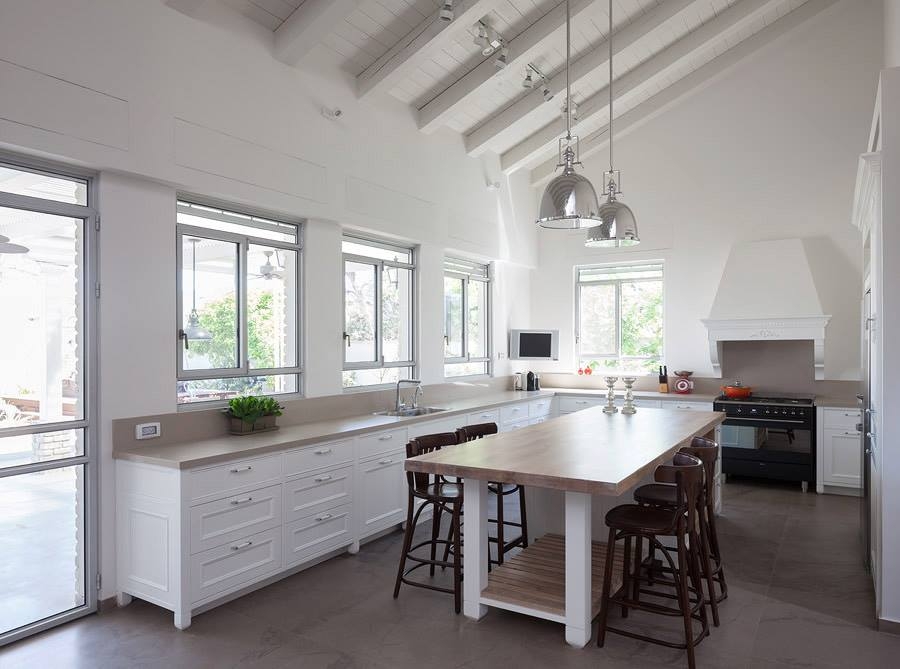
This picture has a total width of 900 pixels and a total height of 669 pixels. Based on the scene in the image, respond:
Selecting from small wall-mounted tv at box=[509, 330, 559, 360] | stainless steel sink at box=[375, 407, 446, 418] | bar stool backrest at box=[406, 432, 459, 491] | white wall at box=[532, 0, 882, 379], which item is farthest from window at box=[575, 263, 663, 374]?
bar stool backrest at box=[406, 432, 459, 491]

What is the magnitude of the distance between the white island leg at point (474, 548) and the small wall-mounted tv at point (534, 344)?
176 inches

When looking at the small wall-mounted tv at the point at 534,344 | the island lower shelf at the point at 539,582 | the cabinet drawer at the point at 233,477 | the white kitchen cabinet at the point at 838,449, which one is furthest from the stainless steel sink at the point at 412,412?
the white kitchen cabinet at the point at 838,449

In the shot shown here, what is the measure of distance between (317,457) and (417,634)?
1.32 m

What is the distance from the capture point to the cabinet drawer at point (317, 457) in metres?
3.89

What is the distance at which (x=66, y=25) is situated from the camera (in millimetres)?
3232

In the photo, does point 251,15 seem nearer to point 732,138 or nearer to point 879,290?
point 879,290

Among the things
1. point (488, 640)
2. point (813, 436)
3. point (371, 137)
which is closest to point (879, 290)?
point (488, 640)

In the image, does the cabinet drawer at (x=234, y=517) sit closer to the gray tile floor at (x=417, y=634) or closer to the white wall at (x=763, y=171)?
the gray tile floor at (x=417, y=634)

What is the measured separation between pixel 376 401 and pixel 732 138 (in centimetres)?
480

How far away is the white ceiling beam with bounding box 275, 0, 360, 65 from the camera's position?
13.4 ft

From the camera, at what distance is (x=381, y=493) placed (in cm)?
462

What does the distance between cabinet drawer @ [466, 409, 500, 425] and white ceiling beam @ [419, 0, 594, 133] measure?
8.53 ft

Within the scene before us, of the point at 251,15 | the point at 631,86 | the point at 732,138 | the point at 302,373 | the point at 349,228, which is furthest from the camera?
the point at 732,138

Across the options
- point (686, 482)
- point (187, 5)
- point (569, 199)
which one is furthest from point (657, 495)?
point (187, 5)
